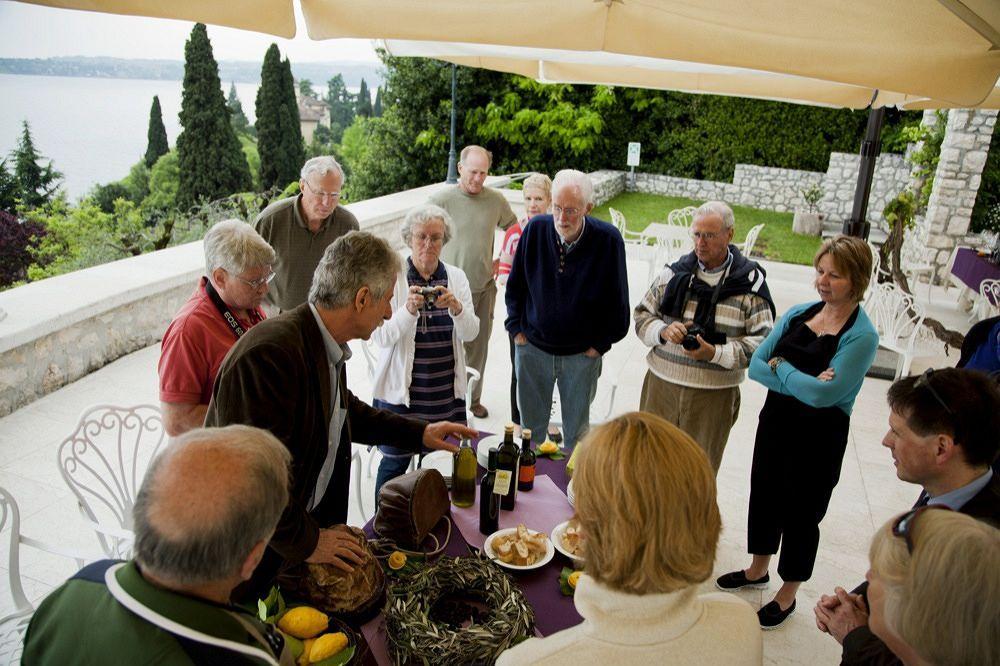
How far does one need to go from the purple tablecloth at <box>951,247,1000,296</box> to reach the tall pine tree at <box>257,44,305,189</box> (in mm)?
15344

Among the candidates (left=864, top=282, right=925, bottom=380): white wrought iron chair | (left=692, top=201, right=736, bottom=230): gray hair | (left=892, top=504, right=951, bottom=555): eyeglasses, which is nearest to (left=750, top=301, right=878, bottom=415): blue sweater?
(left=692, top=201, right=736, bottom=230): gray hair

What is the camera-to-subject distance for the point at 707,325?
297 cm

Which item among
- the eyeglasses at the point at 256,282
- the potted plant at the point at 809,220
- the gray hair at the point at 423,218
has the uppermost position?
the gray hair at the point at 423,218

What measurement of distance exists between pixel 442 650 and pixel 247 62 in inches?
707

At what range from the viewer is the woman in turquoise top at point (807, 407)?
251 cm

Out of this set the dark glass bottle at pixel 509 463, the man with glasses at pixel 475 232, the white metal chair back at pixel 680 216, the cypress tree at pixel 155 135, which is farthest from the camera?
the cypress tree at pixel 155 135

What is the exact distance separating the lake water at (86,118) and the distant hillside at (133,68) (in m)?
0.16

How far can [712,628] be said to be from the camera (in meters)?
1.19

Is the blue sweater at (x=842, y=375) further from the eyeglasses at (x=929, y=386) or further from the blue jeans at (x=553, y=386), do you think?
the blue jeans at (x=553, y=386)

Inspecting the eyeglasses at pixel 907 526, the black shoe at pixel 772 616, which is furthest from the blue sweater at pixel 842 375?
the eyeglasses at pixel 907 526

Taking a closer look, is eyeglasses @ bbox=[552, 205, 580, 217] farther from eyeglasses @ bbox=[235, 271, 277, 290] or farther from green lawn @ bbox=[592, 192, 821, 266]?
green lawn @ bbox=[592, 192, 821, 266]

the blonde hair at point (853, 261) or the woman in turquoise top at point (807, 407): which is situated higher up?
the blonde hair at point (853, 261)

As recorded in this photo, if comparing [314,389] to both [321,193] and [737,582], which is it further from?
[737,582]

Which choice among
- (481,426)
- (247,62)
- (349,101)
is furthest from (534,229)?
(349,101)
